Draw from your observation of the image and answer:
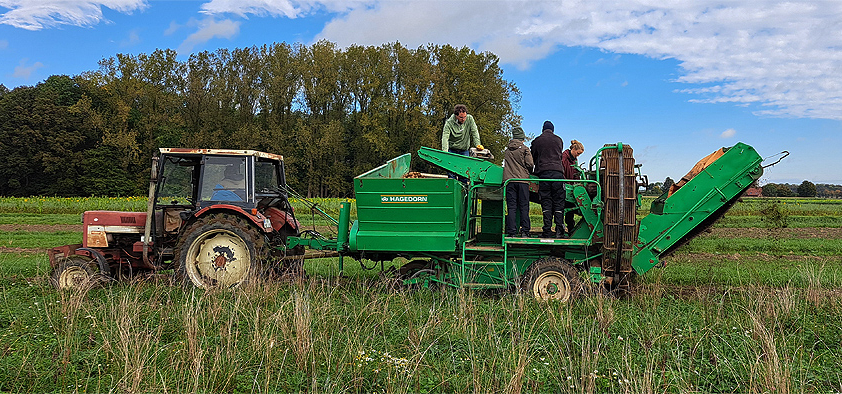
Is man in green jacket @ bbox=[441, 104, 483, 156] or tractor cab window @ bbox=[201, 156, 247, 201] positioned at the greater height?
man in green jacket @ bbox=[441, 104, 483, 156]

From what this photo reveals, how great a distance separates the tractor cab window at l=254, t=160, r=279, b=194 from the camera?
905cm

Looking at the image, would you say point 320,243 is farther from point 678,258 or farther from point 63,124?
point 63,124

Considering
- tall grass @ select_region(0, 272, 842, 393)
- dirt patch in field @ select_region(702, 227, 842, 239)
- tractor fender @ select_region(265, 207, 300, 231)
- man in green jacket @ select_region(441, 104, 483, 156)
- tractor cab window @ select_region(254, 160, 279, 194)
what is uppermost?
man in green jacket @ select_region(441, 104, 483, 156)

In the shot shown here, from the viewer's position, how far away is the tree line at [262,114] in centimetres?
4234

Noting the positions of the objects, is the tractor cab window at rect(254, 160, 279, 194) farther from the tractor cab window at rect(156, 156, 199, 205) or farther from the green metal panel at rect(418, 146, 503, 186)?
the green metal panel at rect(418, 146, 503, 186)

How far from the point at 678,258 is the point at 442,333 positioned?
9878 millimetres

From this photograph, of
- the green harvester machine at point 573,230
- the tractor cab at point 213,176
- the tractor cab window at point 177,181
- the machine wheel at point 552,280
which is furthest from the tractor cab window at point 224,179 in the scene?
the machine wheel at point 552,280

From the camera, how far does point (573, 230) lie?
8.17 m

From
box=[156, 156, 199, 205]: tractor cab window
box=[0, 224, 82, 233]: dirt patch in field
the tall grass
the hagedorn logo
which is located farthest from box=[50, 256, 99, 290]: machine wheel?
box=[0, 224, 82, 233]: dirt patch in field

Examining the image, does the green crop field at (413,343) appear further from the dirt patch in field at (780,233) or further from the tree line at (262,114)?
the tree line at (262,114)

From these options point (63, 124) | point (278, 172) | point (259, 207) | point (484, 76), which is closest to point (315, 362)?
point (259, 207)

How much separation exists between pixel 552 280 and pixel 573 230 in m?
1.06

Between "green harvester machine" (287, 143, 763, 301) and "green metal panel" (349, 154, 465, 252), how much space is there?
0.01m

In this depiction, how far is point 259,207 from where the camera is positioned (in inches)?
361
